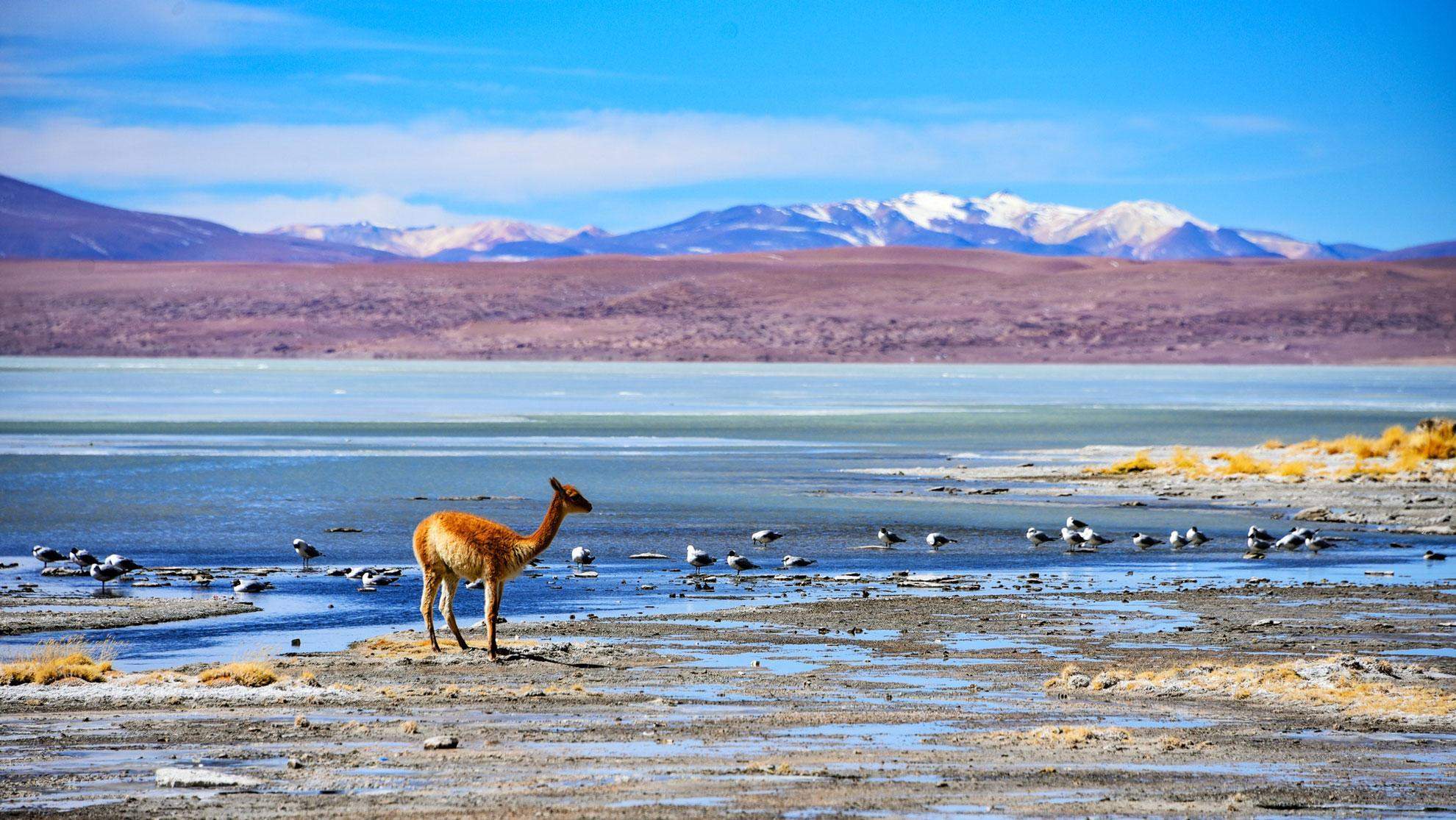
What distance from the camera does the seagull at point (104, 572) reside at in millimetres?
16172

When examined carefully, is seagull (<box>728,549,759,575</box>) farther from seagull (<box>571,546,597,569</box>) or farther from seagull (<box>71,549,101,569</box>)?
seagull (<box>71,549,101,569</box>)

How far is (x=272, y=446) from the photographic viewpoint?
4028 centimetres

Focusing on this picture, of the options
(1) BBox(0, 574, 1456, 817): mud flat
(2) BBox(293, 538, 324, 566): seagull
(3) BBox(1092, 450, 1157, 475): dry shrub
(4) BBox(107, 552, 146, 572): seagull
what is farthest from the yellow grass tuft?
(3) BBox(1092, 450, 1157, 475): dry shrub

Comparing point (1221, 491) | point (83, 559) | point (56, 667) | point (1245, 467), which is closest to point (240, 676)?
point (56, 667)

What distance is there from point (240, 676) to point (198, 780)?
9.10 ft

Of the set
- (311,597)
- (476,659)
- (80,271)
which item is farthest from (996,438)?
(80,271)

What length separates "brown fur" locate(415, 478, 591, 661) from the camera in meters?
12.5

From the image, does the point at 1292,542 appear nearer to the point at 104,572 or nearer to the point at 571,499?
the point at 571,499

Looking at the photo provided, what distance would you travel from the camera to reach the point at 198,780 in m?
8.40

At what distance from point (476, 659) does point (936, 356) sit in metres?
142

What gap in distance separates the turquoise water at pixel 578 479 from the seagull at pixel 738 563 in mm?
692

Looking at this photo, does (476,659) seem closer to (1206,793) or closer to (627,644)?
(627,644)

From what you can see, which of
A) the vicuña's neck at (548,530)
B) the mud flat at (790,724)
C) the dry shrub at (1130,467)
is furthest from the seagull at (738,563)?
the dry shrub at (1130,467)

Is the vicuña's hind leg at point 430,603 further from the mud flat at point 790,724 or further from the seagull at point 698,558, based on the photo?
the seagull at point 698,558
